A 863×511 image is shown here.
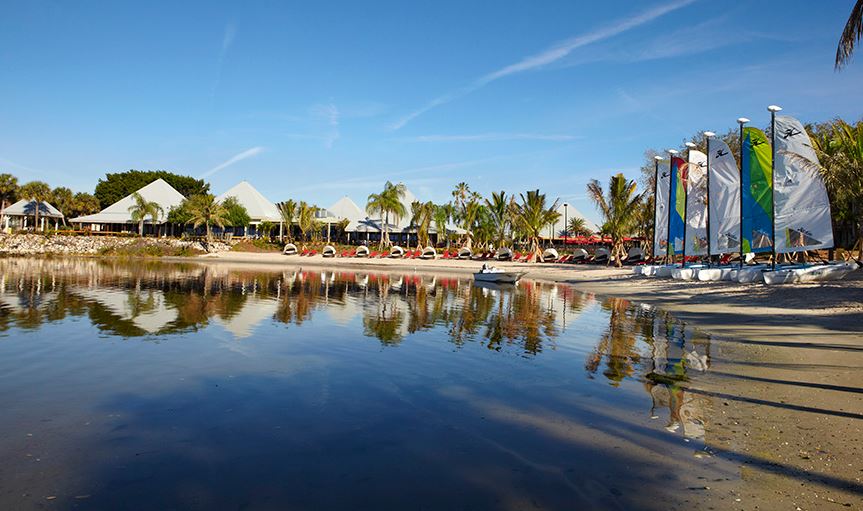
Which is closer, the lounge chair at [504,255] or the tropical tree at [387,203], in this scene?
the lounge chair at [504,255]

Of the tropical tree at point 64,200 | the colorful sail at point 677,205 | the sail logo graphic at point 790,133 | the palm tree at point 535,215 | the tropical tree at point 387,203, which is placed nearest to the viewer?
the sail logo graphic at point 790,133

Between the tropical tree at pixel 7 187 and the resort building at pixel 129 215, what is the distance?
26.5 feet

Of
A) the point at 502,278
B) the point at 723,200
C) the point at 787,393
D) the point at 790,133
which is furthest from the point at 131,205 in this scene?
the point at 787,393

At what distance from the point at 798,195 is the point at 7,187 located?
84997mm

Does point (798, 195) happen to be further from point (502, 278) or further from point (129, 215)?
point (129, 215)

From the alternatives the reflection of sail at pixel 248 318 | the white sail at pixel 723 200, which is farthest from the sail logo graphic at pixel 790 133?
the reflection of sail at pixel 248 318

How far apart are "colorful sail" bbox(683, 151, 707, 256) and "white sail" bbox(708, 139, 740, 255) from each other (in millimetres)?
2269

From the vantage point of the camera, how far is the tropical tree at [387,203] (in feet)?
219

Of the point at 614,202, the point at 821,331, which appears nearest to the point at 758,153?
the point at 821,331

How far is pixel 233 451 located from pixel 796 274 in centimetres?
2278

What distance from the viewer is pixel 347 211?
257 feet

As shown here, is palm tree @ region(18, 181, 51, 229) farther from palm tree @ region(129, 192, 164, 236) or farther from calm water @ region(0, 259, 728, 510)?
calm water @ region(0, 259, 728, 510)

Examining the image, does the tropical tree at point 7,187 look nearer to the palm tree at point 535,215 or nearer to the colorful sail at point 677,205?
the palm tree at point 535,215

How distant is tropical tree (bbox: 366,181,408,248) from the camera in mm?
66688
